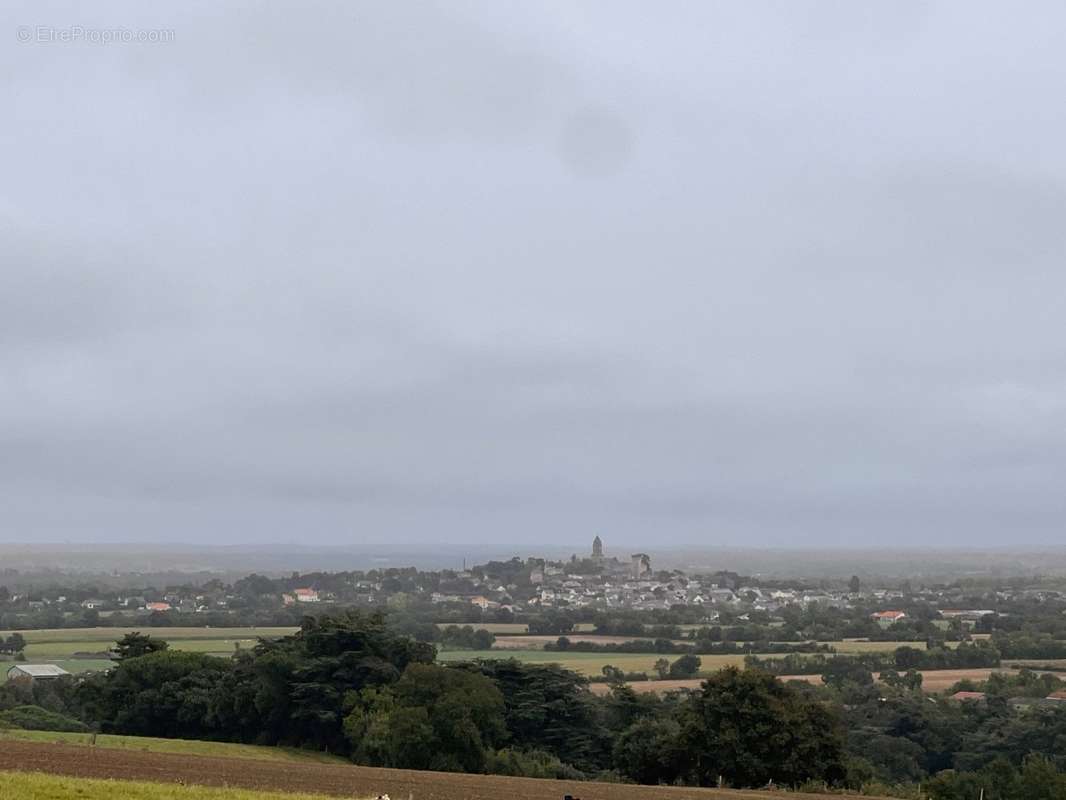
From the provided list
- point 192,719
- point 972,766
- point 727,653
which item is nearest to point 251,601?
point 727,653

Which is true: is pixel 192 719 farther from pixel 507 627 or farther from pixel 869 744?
pixel 507 627

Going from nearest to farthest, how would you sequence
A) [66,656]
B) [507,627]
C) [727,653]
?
1. [66,656]
2. [727,653]
3. [507,627]

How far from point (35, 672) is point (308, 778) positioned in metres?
56.0

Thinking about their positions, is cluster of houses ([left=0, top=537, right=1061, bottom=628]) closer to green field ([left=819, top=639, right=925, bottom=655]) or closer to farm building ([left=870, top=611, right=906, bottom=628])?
farm building ([left=870, top=611, right=906, bottom=628])

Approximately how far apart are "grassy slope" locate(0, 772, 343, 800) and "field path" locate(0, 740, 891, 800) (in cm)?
427

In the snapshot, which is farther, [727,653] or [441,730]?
[727,653]

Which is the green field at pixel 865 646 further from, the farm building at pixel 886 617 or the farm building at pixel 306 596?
the farm building at pixel 306 596

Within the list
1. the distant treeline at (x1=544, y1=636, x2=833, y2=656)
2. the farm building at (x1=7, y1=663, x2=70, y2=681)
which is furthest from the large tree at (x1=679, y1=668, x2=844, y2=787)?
the distant treeline at (x1=544, y1=636, x2=833, y2=656)

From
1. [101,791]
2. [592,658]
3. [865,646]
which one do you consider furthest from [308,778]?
[865,646]

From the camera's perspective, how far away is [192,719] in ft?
182

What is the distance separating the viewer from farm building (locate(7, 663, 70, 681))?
2857 inches

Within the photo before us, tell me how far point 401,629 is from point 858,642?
46450mm

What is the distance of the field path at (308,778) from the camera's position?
27.6m

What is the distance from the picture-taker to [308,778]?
99.6ft
